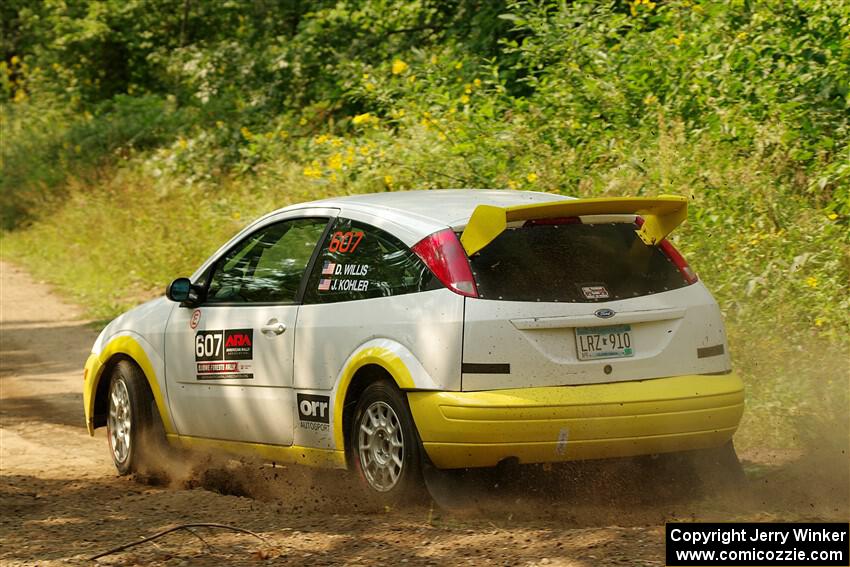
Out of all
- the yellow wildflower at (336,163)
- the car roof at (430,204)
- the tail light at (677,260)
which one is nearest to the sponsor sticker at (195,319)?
the car roof at (430,204)

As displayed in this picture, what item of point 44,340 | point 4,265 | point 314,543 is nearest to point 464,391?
point 314,543

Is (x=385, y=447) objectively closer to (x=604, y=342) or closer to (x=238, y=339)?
(x=604, y=342)

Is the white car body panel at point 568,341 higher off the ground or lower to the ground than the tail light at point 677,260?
lower

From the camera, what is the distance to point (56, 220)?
21516 millimetres

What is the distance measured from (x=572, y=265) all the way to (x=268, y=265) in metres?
1.92

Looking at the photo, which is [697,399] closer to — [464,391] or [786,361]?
[464,391]

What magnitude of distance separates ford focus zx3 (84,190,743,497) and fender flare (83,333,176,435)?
20.5 inches

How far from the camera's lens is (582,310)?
6062mm

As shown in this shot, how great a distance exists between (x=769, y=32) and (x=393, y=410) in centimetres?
587

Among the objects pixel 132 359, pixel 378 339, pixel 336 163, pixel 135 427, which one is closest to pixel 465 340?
pixel 378 339

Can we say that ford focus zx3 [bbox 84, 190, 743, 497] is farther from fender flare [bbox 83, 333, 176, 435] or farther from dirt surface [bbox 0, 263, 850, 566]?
fender flare [bbox 83, 333, 176, 435]

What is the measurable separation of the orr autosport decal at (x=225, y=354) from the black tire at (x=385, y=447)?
0.96m

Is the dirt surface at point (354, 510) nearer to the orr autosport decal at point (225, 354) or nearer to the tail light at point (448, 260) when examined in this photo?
the orr autosport decal at point (225, 354)

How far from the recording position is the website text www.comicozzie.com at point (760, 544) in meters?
4.81
